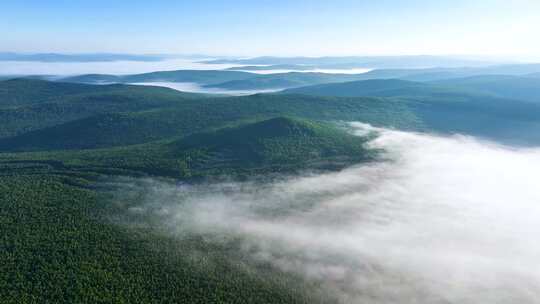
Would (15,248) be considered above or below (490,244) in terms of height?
above

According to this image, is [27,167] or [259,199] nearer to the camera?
[259,199]

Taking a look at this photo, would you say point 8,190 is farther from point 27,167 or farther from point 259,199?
point 259,199

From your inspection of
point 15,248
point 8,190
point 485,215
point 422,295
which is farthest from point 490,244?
point 8,190

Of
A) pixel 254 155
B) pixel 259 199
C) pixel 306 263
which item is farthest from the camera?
pixel 254 155

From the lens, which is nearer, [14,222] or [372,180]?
[14,222]

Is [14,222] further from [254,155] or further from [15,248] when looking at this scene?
[254,155]

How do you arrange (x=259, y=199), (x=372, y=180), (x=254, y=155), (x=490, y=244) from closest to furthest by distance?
(x=490, y=244)
(x=259, y=199)
(x=372, y=180)
(x=254, y=155)

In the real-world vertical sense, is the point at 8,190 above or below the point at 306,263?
above

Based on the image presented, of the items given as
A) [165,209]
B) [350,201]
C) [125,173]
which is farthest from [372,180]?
[125,173]

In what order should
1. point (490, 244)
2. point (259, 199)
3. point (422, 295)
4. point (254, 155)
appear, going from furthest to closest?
point (254, 155), point (259, 199), point (490, 244), point (422, 295)
